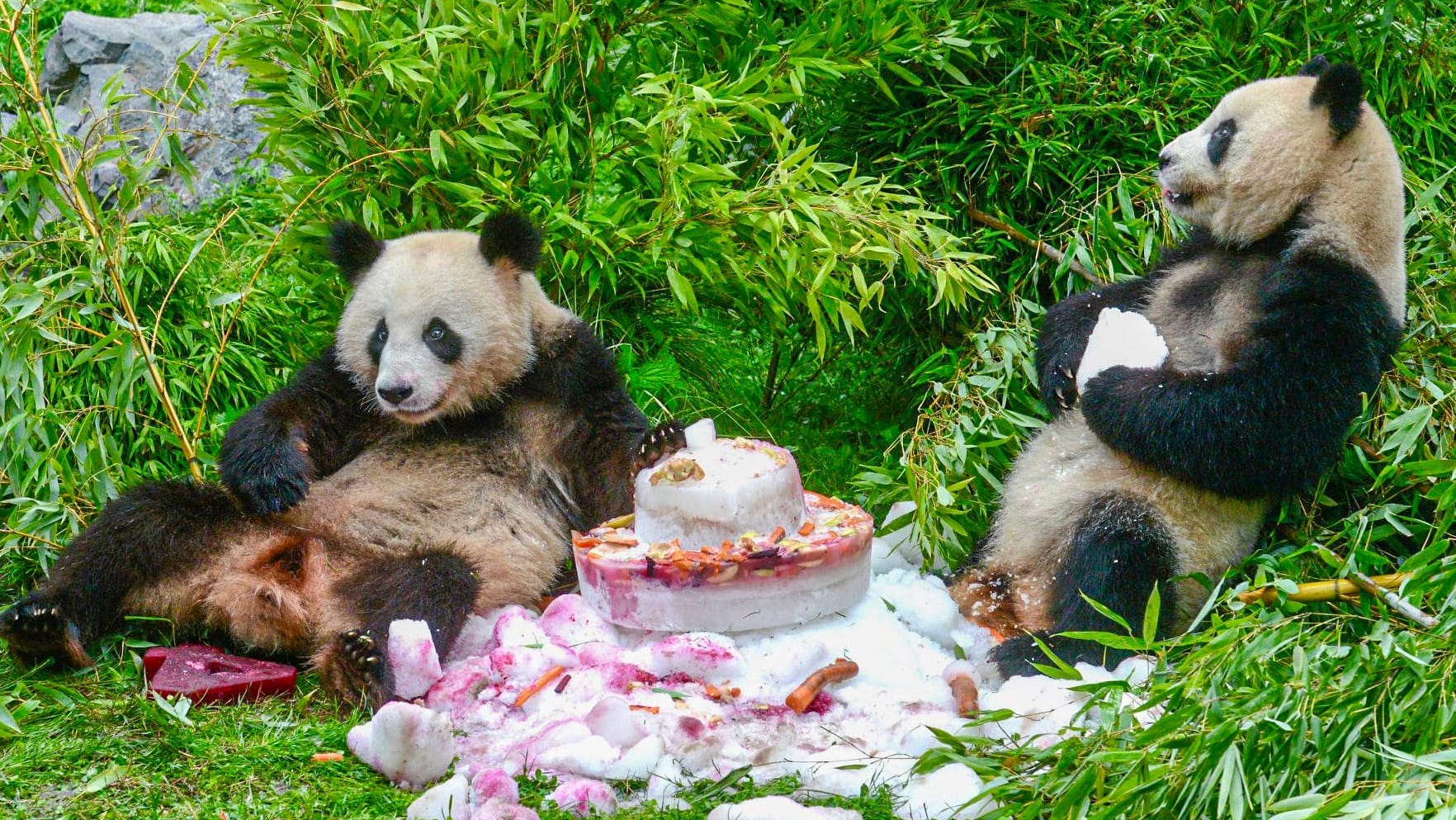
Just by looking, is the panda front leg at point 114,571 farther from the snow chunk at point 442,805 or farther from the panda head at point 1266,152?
the panda head at point 1266,152

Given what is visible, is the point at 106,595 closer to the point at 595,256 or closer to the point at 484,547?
the point at 484,547

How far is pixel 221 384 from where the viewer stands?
16.3ft

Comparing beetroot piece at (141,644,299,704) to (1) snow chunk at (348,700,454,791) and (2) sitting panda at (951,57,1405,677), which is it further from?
(2) sitting panda at (951,57,1405,677)

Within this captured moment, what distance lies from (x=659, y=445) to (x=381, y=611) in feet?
2.88

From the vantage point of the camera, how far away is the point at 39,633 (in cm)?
355

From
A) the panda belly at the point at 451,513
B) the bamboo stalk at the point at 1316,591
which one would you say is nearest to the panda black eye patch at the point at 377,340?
the panda belly at the point at 451,513

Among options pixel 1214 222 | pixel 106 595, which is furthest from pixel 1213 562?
pixel 106 595

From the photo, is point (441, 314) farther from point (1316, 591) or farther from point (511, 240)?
point (1316, 591)

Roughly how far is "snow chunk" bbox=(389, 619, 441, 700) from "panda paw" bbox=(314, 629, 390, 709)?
34mm

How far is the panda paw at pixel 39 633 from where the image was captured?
355 centimetres

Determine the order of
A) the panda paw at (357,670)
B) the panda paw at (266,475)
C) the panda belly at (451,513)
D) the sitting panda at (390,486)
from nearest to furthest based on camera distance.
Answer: the panda paw at (357,670) → the sitting panda at (390,486) → the panda paw at (266,475) → the panda belly at (451,513)

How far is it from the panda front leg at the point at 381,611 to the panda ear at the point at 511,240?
0.91 metres

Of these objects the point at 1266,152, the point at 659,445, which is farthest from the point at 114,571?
the point at 1266,152

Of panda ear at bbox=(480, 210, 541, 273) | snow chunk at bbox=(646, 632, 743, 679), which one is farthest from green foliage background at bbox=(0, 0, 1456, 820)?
snow chunk at bbox=(646, 632, 743, 679)
